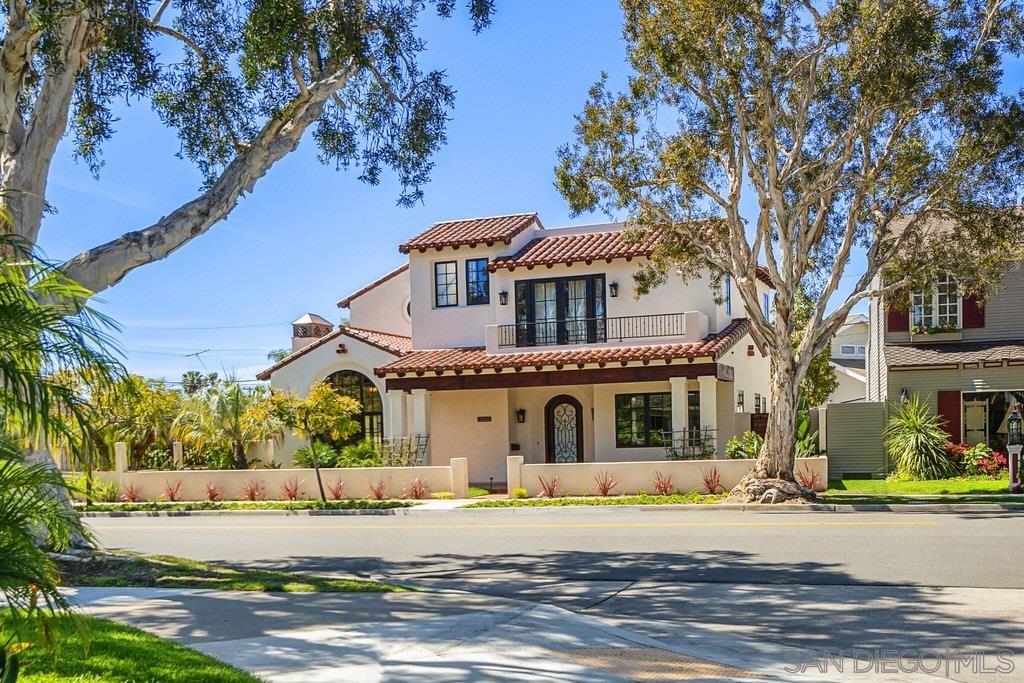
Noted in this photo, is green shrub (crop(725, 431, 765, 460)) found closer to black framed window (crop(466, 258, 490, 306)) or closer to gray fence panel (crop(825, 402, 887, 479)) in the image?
gray fence panel (crop(825, 402, 887, 479))

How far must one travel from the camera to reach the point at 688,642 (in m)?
8.35

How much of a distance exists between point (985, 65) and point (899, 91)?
1923 millimetres

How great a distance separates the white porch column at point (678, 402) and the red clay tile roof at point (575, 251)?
3.63 meters

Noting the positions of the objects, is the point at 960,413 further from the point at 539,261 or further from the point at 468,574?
the point at 468,574

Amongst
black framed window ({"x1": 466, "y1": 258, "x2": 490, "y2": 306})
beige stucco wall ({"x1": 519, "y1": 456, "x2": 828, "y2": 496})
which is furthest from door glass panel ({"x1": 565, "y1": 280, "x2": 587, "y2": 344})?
beige stucco wall ({"x1": 519, "y1": 456, "x2": 828, "y2": 496})

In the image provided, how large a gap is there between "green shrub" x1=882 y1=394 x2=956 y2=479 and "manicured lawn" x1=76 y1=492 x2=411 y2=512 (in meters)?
12.5

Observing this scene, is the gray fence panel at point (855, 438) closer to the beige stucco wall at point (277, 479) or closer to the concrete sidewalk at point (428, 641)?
the beige stucco wall at point (277, 479)

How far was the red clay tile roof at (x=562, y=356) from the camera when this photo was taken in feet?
87.5

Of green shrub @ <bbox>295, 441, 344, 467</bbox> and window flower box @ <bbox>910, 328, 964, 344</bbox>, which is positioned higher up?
window flower box @ <bbox>910, 328, 964, 344</bbox>

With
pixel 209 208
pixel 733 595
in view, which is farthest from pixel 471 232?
pixel 733 595

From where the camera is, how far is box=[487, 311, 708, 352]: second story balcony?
27844 mm

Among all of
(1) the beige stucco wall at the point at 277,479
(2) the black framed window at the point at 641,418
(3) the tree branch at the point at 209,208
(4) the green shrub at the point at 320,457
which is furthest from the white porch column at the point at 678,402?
(3) the tree branch at the point at 209,208

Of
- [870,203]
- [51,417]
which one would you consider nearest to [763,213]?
[870,203]

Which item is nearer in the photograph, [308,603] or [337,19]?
[308,603]
